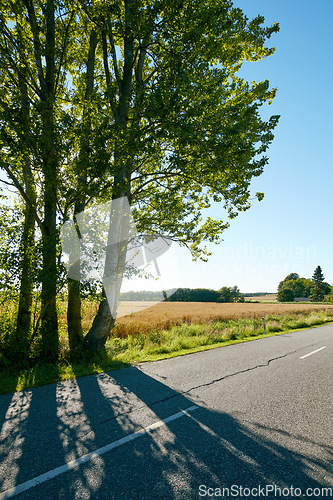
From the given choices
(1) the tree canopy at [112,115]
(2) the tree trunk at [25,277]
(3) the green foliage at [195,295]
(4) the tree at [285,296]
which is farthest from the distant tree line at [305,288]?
(2) the tree trunk at [25,277]

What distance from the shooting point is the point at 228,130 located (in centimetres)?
812

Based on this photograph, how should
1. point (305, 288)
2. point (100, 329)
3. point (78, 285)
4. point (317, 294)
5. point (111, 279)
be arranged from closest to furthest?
point (78, 285) < point (111, 279) < point (100, 329) < point (317, 294) < point (305, 288)

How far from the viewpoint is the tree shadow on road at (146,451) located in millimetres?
2859

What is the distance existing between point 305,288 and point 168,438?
14471cm

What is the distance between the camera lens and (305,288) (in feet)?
429

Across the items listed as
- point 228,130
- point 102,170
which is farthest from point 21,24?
point 228,130

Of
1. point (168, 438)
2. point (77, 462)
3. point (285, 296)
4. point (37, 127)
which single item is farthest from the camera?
point (285, 296)

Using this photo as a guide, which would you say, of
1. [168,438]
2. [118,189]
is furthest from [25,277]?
[168,438]

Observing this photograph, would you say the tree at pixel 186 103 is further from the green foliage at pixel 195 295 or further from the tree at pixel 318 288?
the tree at pixel 318 288

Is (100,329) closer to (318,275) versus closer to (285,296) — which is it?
(285,296)

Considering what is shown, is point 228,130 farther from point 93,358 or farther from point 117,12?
point 93,358

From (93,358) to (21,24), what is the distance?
11.7 metres

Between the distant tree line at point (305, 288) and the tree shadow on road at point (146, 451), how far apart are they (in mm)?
90394

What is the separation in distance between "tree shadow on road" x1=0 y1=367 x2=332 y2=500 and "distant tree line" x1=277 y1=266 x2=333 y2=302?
90394 millimetres
